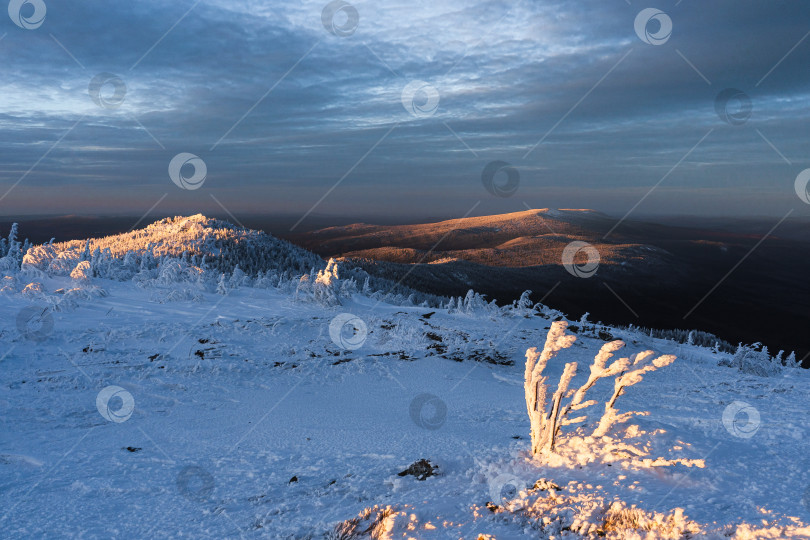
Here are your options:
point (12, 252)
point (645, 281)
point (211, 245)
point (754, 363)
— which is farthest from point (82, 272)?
point (645, 281)

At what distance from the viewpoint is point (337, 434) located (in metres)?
8.51

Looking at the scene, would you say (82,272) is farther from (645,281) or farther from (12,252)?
(645,281)

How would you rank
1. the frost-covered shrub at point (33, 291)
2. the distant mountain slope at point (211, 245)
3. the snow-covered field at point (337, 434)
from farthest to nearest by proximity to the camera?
the distant mountain slope at point (211, 245) < the frost-covered shrub at point (33, 291) < the snow-covered field at point (337, 434)

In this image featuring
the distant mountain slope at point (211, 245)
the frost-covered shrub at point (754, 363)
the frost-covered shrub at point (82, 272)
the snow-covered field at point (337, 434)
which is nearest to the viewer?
the snow-covered field at point (337, 434)

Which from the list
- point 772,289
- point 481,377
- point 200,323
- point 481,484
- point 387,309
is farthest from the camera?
point 772,289

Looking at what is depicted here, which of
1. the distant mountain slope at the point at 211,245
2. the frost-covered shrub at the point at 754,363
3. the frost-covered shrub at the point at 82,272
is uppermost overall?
the distant mountain slope at the point at 211,245

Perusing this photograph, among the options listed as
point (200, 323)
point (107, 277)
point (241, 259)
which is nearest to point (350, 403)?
point (200, 323)

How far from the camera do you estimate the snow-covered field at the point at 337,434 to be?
15.9 ft

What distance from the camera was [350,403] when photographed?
10742 millimetres

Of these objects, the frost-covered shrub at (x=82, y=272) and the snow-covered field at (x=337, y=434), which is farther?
the frost-covered shrub at (x=82, y=272)

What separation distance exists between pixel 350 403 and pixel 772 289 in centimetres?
9430

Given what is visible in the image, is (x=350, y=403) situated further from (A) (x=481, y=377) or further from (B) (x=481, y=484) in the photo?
(B) (x=481, y=484)

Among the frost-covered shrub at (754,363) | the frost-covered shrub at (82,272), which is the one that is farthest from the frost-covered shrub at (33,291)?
the frost-covered shrub at (754,363)

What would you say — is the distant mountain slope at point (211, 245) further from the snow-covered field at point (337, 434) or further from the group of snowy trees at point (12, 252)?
the snow-covered field at point (337, 434)
